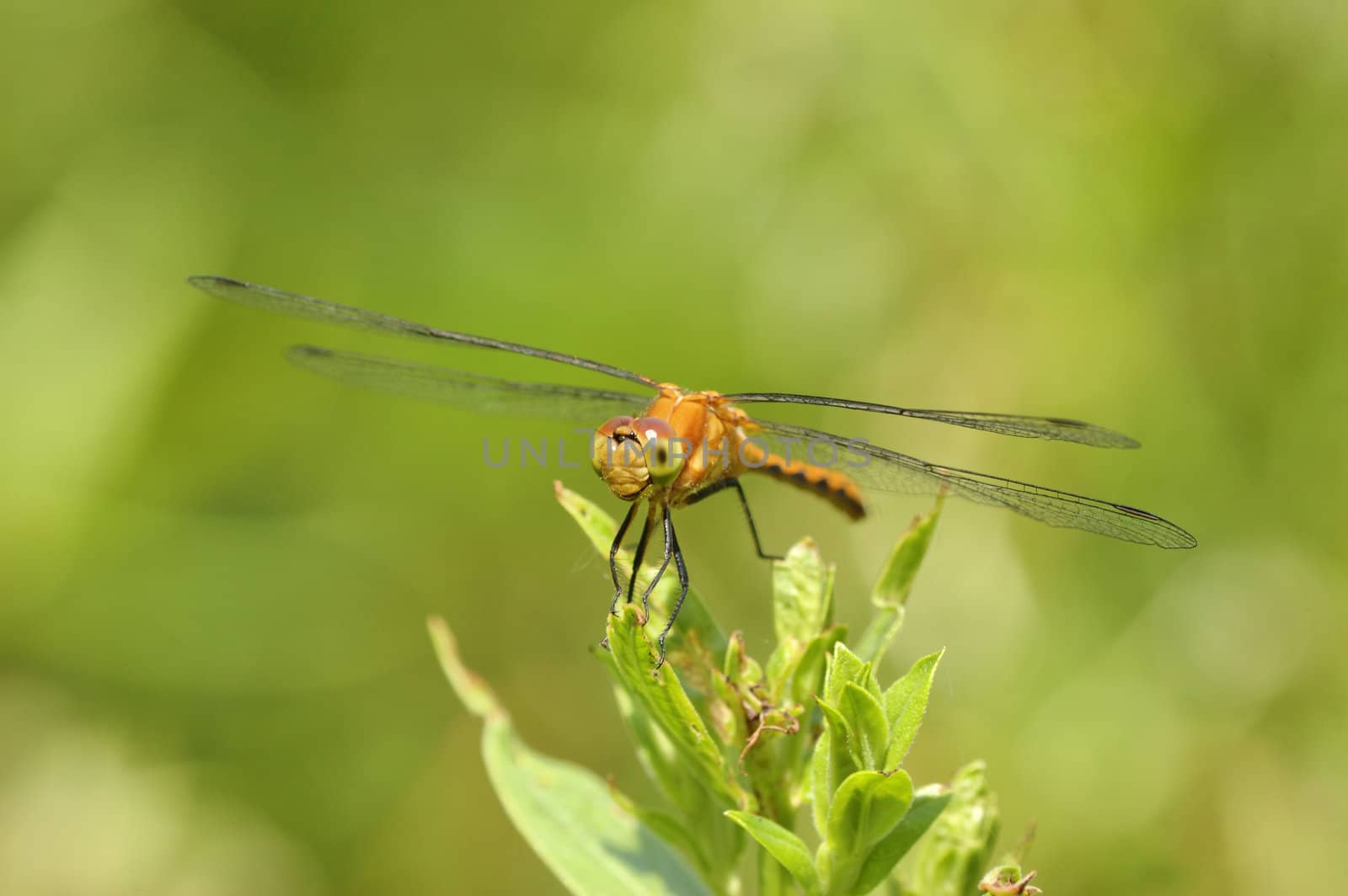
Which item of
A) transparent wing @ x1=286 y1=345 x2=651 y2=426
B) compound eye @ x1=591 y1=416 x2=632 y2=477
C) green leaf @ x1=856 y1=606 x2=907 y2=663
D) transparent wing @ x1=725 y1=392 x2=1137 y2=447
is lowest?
transparent wing @ x1=286 y1=345 x2=651 y2=426

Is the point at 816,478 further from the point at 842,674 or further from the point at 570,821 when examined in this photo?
the point at 842,674

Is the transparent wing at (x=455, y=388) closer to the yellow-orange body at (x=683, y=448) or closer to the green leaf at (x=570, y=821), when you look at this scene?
the yellow-orange body at (x=683, y=448)

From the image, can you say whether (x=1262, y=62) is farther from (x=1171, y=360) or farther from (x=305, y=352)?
(x=305, y=352)

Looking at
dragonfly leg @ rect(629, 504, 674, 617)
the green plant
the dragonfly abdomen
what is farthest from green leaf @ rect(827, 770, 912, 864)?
the dragonfly abdomen

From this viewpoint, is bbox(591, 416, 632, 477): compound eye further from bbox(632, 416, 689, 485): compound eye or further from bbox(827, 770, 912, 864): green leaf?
bbox(827, 770, 912, 864): green leaf

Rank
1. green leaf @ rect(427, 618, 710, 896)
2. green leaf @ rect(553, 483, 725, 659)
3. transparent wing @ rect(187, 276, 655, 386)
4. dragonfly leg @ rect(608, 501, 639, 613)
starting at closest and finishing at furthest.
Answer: green leaf @ rect(553, 483, 725, 659) < green leaf @ rect(427, 618, 710, 896) < dragonfly leg @ rect(608, 501, 639, 613) < transparent wing @ rect(187, 276, 655, 386)

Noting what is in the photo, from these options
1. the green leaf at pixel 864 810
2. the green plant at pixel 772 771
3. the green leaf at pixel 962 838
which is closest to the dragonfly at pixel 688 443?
the green plant at pixel 772 771

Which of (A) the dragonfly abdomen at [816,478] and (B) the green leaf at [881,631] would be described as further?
(A) the dragonfly abdomen at [816,478]
